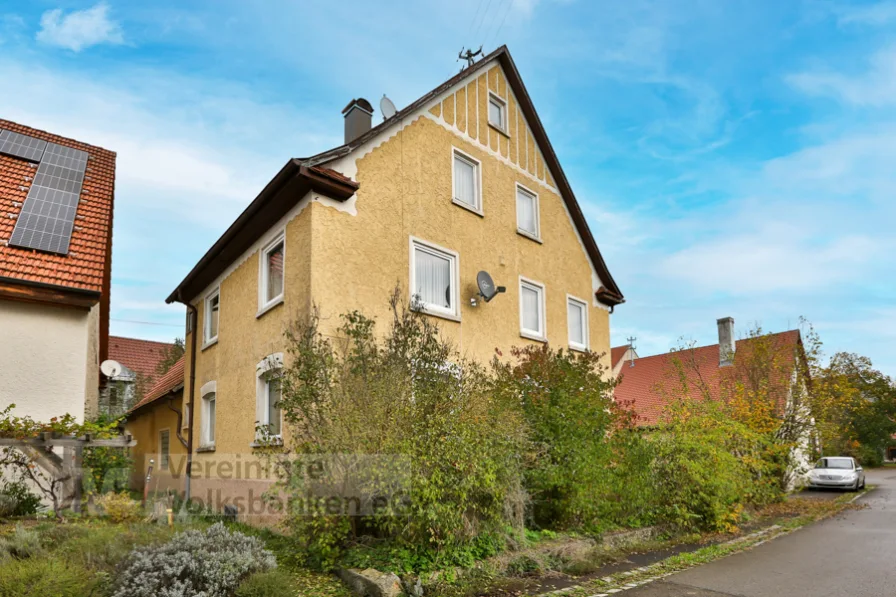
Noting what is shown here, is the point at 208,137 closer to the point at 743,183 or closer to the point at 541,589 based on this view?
the point at 541,589

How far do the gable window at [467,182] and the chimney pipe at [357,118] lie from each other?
6.67 feet

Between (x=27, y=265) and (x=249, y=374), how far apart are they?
4058 millimetres

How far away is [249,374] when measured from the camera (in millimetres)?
11656

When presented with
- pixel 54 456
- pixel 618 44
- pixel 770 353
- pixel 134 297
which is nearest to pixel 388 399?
pixel 54 456

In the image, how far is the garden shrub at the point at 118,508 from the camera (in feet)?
28.6

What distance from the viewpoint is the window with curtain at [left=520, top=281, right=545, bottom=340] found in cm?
1397

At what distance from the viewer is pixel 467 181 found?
525 inches

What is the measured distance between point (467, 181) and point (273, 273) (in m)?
4.63

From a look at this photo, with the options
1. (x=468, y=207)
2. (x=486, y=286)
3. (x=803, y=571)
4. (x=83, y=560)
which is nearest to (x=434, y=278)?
(x=486, y=286)

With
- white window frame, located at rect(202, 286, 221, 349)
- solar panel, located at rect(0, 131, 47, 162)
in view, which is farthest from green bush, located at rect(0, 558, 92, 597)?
solar panel, located at rect(0, 131, 47, 162)

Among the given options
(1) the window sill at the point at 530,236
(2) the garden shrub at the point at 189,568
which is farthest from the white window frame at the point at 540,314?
(2) the garden shrub at the point at 189,568

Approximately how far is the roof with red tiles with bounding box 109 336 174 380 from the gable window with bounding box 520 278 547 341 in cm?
2038

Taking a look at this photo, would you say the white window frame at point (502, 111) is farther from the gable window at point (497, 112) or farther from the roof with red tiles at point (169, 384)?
the roof with red tiles at point (169, 384)

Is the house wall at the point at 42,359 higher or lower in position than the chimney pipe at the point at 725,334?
lower
